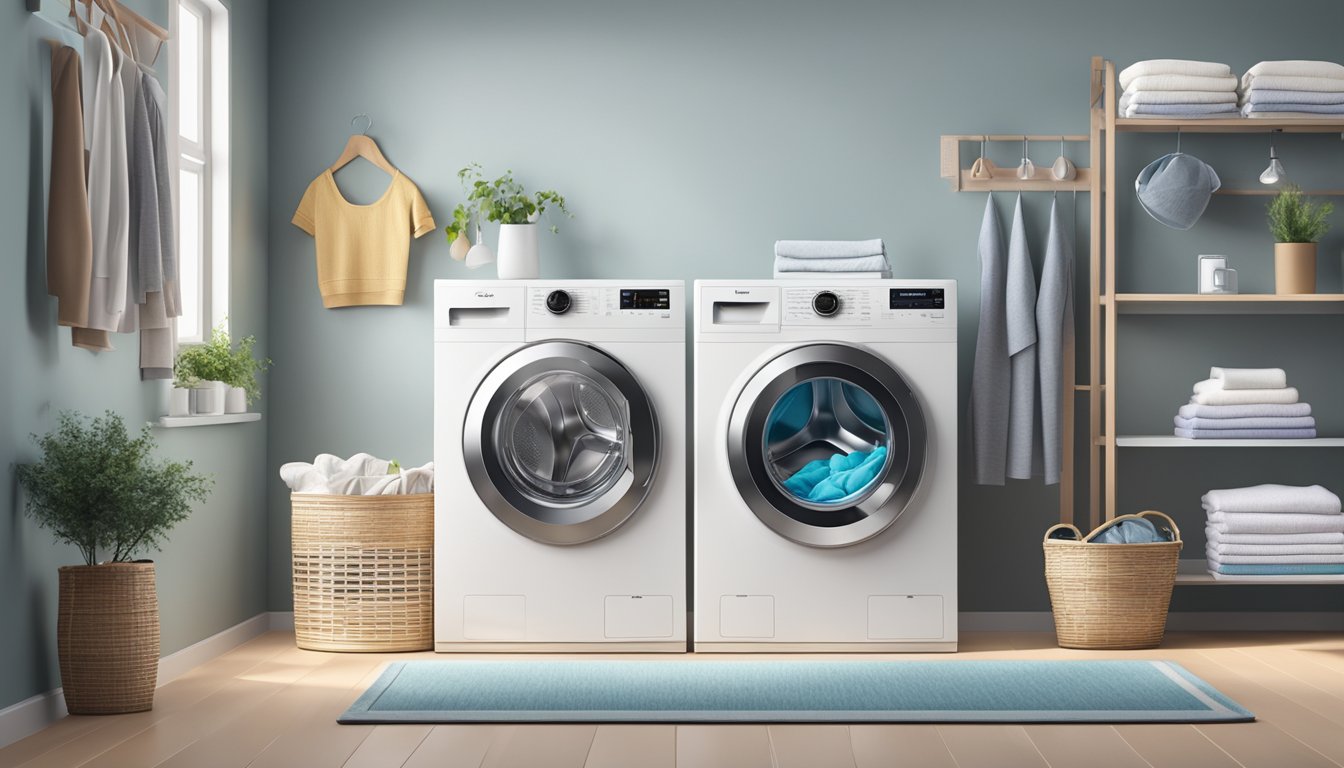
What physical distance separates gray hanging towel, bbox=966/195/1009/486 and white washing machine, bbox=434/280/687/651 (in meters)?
1.02

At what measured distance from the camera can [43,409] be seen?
9.41 ft

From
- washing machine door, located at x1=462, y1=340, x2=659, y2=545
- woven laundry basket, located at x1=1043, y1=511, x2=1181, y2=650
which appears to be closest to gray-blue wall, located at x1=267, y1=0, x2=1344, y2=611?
woven laundry basket, located at x1=1043, y1=511, x2=1181, y2=650

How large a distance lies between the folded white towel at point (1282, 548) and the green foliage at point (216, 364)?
10.1ft

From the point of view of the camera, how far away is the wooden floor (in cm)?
251

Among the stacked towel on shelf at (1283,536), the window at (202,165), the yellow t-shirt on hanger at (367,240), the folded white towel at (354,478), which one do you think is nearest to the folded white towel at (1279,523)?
the stacked towel on shelf at (1283,536)

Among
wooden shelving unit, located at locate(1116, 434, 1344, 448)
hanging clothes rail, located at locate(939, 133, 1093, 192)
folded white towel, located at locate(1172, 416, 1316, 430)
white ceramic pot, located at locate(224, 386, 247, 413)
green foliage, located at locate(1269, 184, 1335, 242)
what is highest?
hanging clothes rail, located at locate(939, 133, 1093, 192)

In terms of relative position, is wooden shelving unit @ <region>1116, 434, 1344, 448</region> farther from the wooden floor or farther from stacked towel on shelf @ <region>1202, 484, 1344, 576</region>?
the wooden floor

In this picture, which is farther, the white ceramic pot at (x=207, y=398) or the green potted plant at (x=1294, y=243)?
the green potted plant at (x=1294, y=243)

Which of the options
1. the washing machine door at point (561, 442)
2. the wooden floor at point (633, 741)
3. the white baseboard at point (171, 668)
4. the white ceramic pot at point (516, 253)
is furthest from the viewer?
the white ceramic pot at point (516, 253)

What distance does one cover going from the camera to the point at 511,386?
363 cm

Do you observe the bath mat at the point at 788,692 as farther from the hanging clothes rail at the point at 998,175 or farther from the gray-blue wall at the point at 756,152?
the hanging clothes rail at the point at 998,175

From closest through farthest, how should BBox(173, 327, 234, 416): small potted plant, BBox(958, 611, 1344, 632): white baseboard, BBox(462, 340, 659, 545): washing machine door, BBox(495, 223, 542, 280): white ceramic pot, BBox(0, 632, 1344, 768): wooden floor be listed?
BBox(0, 632, 1344, 768): wooden floor < BBox(173, 327, 234, 416): small potted plant < BBox(462, 340, 659, 545): washing machine door < BBox(495, 223, 542, 280): white ceramic pot < BBox(958, 611, 1344, 632): white baseboard

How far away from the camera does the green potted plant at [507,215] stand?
3957 mm

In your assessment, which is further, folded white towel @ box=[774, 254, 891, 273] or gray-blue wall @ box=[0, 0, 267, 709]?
folded white towel @ box=[774, 254, 891, 273]
